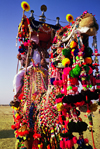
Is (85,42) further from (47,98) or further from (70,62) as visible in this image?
(47,98)

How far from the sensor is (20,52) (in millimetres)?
4691

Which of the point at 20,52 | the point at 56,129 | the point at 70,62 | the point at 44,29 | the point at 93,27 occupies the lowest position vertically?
the point at 56,129

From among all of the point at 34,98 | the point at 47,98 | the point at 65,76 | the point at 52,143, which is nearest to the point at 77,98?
the point at 65,76

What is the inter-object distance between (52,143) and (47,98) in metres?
0.93

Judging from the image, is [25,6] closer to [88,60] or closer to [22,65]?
[22,65]

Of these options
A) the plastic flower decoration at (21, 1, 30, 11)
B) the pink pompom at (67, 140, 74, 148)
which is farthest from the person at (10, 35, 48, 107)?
the pink pompom at (67, 140, 74, 148)

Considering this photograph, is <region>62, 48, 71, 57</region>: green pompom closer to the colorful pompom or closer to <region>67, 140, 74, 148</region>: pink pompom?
the colorful pompom

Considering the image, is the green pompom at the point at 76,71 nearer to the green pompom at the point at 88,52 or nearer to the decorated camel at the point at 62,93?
the decorated camel at the point at 62,93

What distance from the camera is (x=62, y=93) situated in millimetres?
2488

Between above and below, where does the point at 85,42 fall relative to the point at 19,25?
below

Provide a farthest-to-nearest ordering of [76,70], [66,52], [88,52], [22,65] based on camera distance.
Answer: [22,65] → [66,52] → [88,52] → [76,70]

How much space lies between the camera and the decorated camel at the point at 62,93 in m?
2.08

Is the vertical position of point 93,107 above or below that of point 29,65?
below

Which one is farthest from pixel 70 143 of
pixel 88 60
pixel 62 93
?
pixel 88 60
